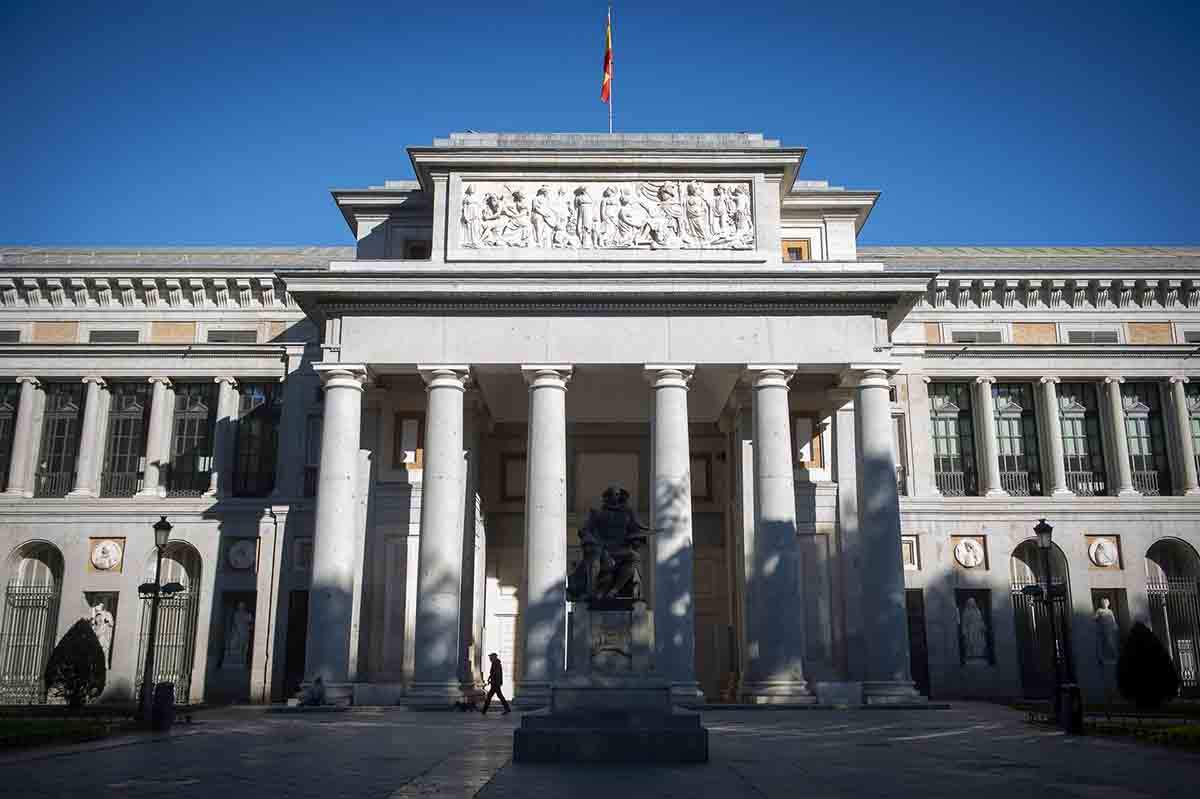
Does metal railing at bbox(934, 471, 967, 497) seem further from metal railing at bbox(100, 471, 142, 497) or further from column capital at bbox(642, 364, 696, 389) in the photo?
metal railing at bbox(100, 471, 142, 497)

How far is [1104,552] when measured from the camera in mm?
39062

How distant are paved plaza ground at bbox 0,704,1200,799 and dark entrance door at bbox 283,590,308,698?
1315 centimetres

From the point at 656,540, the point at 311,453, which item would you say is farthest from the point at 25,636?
the point at 656,540

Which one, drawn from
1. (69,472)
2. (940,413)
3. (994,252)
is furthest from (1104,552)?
(69,472)

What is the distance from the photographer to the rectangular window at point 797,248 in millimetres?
35375

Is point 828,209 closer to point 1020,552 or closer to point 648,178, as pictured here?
point 648,178

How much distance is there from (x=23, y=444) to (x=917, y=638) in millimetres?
34061

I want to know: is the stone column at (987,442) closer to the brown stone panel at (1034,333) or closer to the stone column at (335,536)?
the brown stone panel at (1034,333)

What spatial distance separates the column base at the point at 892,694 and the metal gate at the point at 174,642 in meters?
23.3

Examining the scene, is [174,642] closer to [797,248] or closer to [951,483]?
[797,248]

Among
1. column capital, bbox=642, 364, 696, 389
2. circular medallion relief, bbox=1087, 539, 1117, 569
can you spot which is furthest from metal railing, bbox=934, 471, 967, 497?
column capital, bbox=642, 364, 696, 389

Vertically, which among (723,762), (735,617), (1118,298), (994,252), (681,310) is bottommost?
(723,762)

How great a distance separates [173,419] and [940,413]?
29.5 m

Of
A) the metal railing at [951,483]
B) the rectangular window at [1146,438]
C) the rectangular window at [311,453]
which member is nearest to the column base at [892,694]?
the metal railing at [951,483]
